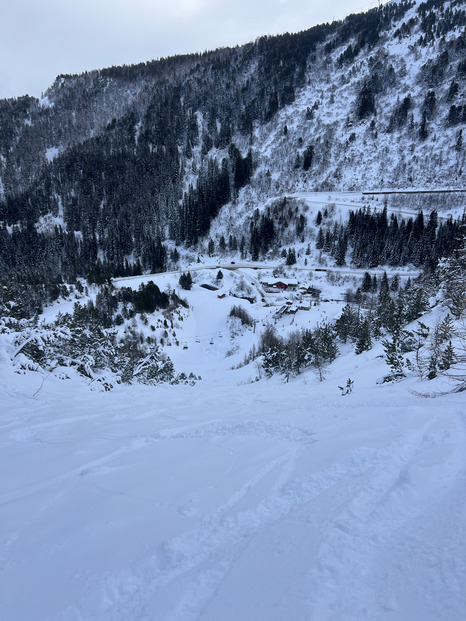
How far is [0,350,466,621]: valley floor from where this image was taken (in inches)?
74.9

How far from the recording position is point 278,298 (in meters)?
49.5

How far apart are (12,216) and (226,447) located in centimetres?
12547

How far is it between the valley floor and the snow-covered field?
0.01m

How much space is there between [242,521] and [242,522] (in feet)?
0.04

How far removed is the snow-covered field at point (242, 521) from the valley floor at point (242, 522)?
1 centimetres

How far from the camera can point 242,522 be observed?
276 cm

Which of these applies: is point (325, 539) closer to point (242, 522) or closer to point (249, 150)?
point (242, 522)

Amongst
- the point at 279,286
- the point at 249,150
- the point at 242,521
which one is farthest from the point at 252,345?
the point at 249,150

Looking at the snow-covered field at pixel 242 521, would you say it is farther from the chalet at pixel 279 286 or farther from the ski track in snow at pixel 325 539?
the chalet at pixel 279 286

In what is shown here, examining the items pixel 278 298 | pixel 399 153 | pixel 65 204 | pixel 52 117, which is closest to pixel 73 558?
pixel 278 298

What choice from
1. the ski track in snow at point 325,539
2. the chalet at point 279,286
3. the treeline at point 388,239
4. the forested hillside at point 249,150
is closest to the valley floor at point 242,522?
the ski track in snow at point 325,539

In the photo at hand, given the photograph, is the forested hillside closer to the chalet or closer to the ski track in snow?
the chalet

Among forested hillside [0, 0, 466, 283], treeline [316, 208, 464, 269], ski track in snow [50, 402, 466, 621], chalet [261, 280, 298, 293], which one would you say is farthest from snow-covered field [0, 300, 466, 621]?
treeline [316, 208, 464, 269]

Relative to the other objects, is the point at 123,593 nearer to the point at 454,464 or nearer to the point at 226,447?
the point at 226,447
